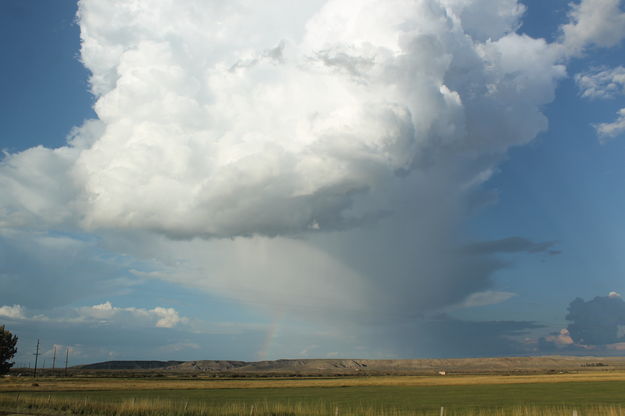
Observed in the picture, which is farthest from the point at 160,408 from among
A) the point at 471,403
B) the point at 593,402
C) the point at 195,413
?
the point at 593,402

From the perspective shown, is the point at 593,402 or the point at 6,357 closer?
the point at 593,402

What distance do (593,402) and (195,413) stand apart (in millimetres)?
47360

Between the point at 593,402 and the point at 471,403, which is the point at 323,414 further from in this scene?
the point at 593,402

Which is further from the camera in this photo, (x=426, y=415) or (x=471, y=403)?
(x=471, y=403)

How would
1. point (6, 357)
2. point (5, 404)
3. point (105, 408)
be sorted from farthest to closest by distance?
1. point (6, 357)
2. point (5, 404)
3. point (105, 408)

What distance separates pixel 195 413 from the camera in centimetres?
4525

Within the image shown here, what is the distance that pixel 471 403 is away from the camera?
6212 cm

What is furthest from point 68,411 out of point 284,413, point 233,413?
point 284,413

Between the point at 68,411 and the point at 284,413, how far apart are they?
808 inches

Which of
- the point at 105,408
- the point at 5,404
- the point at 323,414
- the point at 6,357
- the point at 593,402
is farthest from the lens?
the point at 6,357

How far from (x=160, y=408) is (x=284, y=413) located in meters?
11.8

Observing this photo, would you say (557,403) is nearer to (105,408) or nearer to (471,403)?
(471,403)

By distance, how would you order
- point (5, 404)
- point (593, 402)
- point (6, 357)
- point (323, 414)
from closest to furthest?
1. point (323, 414)
2. point (5, 404)
3. point (593, 402)
4. point (6, 357)

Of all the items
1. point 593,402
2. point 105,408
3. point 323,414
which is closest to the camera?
point 323,414
